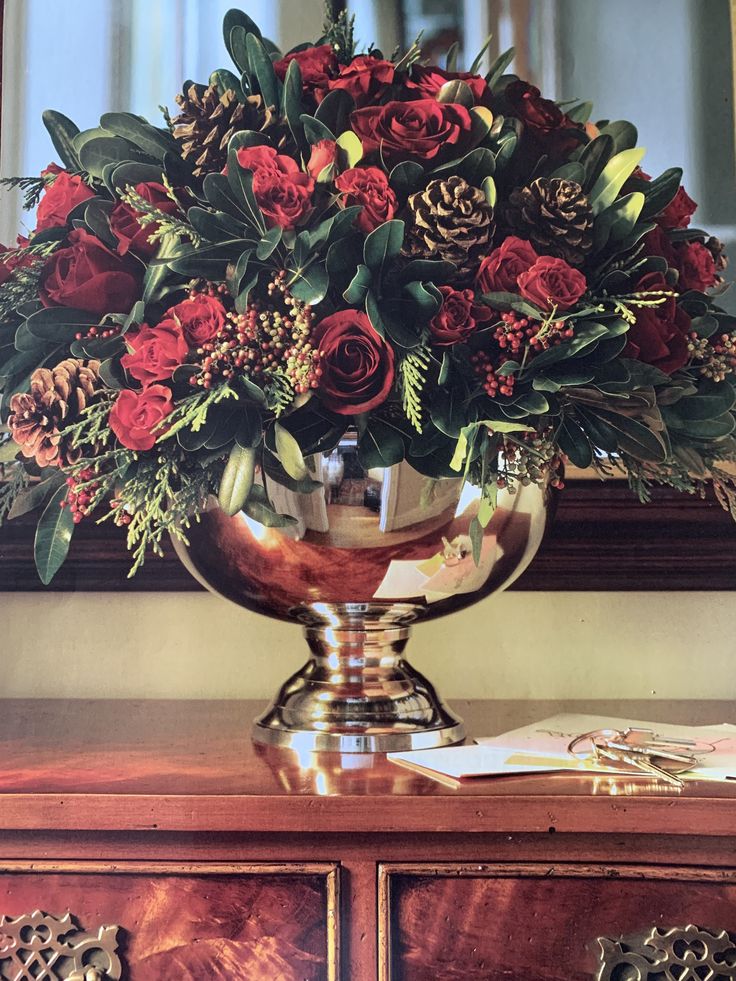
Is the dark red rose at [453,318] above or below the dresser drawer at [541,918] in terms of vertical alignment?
above

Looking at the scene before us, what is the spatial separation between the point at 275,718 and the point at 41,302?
0.31 m

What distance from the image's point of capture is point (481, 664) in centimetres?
83

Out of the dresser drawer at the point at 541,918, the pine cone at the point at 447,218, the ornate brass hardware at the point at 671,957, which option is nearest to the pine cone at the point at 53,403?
the pine cone at the point at 447,218

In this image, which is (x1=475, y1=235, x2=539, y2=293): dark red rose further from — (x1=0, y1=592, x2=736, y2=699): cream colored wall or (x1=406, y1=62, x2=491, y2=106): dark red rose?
(x1=0, y1=592, x2=736, y2=699): cream colored wall

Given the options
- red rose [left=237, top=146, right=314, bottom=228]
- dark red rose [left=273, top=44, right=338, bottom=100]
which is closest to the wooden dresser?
red rose [left=237, top=146, right=314, bottom=228]

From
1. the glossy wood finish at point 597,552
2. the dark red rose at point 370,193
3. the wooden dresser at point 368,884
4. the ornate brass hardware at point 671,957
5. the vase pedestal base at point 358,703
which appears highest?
the dark red rose at point 370,193

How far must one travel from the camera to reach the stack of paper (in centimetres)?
52

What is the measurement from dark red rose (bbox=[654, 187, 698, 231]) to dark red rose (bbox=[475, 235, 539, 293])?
0.13 m

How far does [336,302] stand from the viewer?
54cm

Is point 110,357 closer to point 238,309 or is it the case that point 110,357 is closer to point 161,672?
point 238,309

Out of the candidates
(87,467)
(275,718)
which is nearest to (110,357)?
(87,467)

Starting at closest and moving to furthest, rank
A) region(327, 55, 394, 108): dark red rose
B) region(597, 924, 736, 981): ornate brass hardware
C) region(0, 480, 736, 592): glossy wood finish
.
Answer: region(597, 924, 736, 981): ornate brass hardware
region(327, 55, 394, 108): dark red rose
region(0, 480, 736, 592): glossy wood finish

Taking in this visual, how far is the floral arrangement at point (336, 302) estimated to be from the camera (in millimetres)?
519

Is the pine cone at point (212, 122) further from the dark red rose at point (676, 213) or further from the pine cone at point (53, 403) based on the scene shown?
the dark red rose at point (676, 213)
